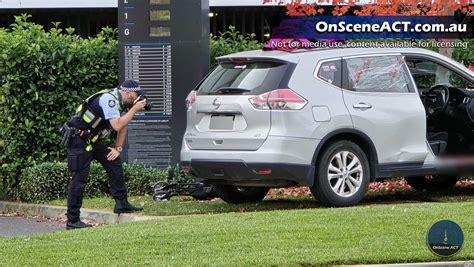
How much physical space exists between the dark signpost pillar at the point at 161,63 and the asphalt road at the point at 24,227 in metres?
1.66

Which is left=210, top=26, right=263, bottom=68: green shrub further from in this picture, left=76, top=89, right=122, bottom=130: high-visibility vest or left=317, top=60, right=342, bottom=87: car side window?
left=76, top=89, right=122, bottom=130: high-visibility vest

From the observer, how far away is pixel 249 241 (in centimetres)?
842

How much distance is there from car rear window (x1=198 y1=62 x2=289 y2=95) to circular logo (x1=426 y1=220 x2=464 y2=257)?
361 centimetres

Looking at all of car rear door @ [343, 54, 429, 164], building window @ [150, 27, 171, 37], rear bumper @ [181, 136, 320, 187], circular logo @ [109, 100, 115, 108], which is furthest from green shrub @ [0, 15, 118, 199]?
car rear door @ [343, 54, 429, 164]

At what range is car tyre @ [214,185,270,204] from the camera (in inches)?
465

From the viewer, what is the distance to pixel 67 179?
13.5m

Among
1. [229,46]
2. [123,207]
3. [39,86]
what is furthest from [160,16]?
[123,207]

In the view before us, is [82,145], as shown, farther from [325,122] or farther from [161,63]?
[161,63]

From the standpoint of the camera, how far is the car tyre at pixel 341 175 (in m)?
10.6

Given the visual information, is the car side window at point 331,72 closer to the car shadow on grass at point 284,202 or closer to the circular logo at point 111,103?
the car shadow on grass at point 284,202

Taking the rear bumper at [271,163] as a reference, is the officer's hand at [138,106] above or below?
above

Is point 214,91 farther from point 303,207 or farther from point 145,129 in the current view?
point 145,129

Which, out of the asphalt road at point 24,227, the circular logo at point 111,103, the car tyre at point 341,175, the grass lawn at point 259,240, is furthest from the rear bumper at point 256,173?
the asphalt road at point 24,227

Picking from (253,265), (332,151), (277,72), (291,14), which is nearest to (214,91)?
(277,72)
